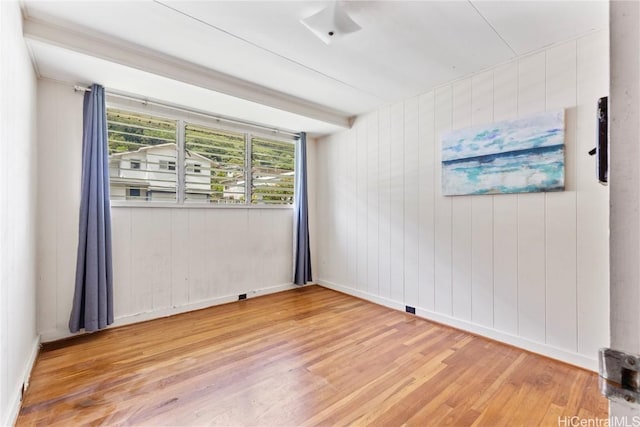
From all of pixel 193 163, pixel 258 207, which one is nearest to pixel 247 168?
pixel 258 207

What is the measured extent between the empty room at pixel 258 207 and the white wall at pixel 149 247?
2 cm

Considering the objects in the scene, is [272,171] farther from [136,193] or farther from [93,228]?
[93,228]

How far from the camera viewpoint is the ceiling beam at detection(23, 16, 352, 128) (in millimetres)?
2010

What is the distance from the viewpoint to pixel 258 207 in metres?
3.92

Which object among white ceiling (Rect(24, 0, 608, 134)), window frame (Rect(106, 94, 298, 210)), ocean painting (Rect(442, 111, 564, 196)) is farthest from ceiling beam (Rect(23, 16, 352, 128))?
ocean painting (Rect(442, 111, 564, 196))

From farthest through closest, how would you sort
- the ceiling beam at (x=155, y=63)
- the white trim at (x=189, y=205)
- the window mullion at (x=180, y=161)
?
1. the window mullion at (x=180, y=161)
2. the white trim at (x=189, y=205)
3. the ceiling beam at (x=155, y=63)

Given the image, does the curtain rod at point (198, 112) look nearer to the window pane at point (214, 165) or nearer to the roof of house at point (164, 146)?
the window pane at point (214, 165)

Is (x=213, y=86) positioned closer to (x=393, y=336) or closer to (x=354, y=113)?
(x=354, y=113)

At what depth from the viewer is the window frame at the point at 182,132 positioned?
9.62ft

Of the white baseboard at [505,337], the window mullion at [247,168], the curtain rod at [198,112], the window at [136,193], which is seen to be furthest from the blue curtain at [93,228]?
the white baseboard at [505,337]

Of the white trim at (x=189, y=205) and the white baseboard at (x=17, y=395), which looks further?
the white trim at (x=189, y=205)

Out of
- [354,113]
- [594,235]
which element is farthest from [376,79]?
[594,235]

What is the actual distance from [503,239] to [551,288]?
49 cm

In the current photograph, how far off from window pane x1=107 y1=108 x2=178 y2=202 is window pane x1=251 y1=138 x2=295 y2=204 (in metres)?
1.01
